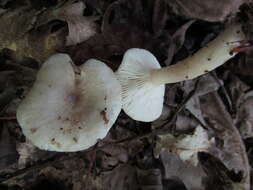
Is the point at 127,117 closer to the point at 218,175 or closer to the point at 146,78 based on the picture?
the point at 146,78

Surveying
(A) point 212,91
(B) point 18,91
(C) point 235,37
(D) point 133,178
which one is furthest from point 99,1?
(D) point 133,178

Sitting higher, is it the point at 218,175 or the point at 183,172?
the point at 183,172

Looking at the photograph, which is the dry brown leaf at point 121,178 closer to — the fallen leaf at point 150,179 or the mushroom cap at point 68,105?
the fallen leaf at point 150,179

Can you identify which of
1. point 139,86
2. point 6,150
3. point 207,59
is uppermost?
point 207,59

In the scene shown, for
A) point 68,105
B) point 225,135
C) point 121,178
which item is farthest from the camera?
point 225,135

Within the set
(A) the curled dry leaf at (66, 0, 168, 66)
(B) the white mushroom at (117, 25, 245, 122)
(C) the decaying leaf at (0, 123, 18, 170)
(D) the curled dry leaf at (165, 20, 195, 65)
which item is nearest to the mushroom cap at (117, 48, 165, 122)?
(B) the white mushroom at (117, 25, 245, 122)

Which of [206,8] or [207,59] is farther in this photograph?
[206,8]

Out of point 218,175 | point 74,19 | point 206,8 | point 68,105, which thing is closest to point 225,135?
point 218,175

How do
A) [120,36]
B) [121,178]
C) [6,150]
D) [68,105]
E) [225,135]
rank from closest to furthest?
[68,105], [6,150], [120,36], [121,178], [225,135]
